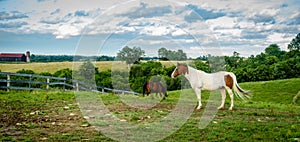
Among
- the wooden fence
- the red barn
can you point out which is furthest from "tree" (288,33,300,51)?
the wooden fence

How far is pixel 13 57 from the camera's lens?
51031 mm

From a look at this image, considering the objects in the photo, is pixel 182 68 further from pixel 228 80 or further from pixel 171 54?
pixel 171 54

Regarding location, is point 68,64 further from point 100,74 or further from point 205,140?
point 205,140

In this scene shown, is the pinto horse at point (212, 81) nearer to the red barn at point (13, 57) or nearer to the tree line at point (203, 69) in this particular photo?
the tree line at point (203, 69)

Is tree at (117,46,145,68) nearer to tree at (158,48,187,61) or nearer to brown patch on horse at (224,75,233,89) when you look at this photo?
tree at (158,48,187,61)

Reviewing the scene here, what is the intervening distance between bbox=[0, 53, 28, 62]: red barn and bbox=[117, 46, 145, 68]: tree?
116 feet

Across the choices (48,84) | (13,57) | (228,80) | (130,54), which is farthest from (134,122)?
(13,57)

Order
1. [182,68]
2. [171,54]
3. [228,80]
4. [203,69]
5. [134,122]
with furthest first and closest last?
[203,69] < [171,54] < [182,68] < [228,80] < [134,122]

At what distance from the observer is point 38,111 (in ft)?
35.6

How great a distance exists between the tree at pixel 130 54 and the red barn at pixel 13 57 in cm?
3545

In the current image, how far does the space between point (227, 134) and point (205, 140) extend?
0.81 m

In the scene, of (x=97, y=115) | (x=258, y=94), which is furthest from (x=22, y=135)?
(x=258, y=94)

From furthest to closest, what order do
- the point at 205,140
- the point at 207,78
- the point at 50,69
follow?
the point at 50,69
the point at 207,78
the point at 205,140

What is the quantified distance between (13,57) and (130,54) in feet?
127
